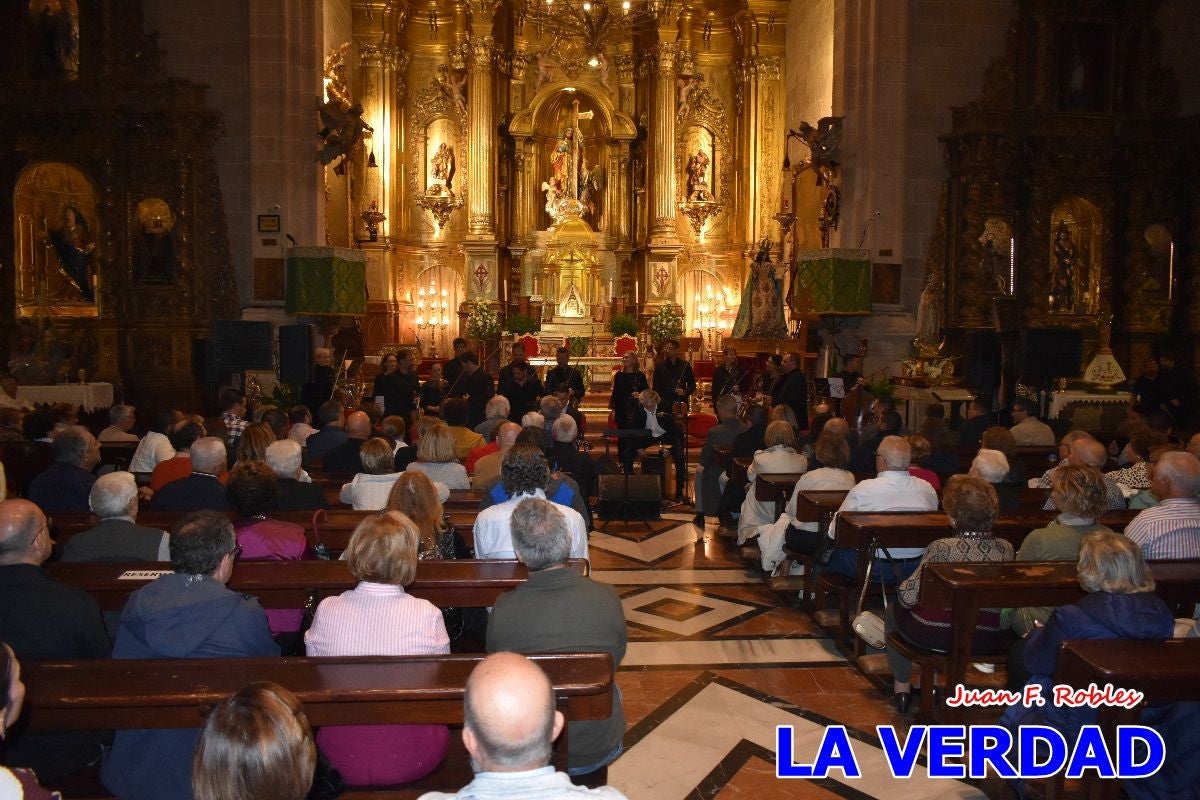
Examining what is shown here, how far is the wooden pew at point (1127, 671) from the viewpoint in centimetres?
324

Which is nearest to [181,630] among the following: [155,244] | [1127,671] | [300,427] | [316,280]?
[1127,671]

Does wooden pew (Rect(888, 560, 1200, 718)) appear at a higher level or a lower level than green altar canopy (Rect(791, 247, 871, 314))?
lower

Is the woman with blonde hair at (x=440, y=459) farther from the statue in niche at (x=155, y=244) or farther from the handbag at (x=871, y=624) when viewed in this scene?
the statue in niche at (x=155, y=244)

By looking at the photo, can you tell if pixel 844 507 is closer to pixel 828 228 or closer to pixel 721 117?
pixel 828 228

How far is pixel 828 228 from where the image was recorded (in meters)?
Answer: 15.8

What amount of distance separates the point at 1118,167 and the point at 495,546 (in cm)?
1354

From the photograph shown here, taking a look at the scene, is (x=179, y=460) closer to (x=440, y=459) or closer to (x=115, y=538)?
(x=440, y=459)

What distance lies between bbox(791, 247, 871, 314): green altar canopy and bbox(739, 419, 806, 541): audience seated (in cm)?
632

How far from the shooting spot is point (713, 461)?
971 cm

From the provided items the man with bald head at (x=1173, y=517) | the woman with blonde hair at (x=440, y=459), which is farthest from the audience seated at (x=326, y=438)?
the man with bald head at (x=1173, y=517)

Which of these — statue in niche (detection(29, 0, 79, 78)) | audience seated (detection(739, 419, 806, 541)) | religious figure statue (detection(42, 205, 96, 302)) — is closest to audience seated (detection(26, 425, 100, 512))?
audience seated (detection(739, 419, 806, 541))

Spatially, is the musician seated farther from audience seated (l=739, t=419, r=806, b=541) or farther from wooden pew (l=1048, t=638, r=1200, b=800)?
wooden pew (l=1048, t=638, r=1200, b=800)

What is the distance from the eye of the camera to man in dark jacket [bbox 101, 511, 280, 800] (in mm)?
3119

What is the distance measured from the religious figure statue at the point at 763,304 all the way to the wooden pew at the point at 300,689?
40.5ft
